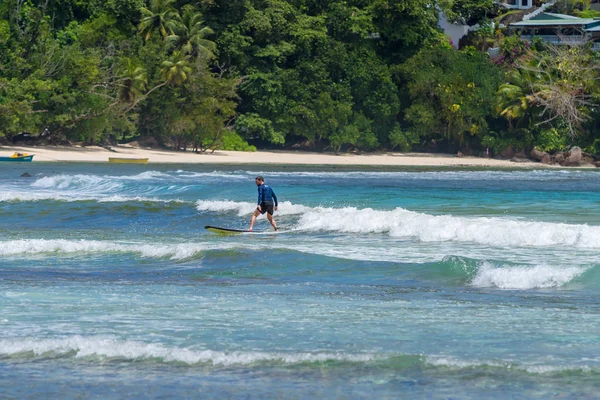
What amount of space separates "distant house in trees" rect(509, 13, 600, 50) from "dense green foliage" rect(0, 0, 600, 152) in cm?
1080

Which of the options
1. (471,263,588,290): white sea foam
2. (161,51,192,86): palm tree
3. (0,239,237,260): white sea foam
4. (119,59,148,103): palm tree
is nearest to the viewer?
(471,263,588,290): white sea foam

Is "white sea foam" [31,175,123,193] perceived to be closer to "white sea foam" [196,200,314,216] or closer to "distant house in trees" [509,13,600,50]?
"white sea foam" [196,200,314,216]

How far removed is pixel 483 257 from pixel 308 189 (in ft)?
59.9

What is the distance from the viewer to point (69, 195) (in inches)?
1287

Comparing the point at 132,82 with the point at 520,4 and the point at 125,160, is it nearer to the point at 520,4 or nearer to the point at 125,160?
the point at 125,160

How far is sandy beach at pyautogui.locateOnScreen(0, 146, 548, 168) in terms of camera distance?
54312 mm

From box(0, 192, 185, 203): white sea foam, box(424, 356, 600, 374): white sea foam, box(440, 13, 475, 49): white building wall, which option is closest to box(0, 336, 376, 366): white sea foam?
box(424, 356, 600, 374): white sea foam

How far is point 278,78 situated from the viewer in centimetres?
6141

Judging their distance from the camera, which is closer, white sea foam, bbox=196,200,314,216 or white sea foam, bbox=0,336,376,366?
white sea foam, bbox=0,336,376,366

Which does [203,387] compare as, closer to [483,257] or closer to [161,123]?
[483,257]

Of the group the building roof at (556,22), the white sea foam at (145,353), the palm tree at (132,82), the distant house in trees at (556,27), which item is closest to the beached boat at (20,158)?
the palm tree at (132,82)

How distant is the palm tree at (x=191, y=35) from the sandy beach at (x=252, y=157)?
19.3 feet

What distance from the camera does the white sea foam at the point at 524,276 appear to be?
14515 millimetres

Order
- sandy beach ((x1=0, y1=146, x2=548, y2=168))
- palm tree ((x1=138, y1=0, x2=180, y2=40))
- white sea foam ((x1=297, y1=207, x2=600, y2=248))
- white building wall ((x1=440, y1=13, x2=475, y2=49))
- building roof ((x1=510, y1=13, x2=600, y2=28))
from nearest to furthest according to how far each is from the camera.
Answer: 1. white sea foam ((x1=297, y1=207, x2=600, y2=248))
2. sandy beach ((x1=0, y1=146, x2=548, y2=168))
3. palm tree ((x1=138, y1=0, x2=180, y2=40))
4. white building wall ((x1=440, y1=13, x2=475, y2=49))
5. building roof ((x1=510, y1=13, x2=600, y2=28))
